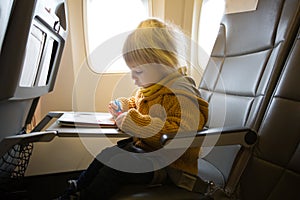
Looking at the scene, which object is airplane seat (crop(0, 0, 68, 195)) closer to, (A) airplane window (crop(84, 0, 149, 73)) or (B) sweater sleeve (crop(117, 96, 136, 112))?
(B) sweater sleeve (crop(117, 96, 136, 112))

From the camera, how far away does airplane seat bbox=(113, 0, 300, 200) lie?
0.73 metres

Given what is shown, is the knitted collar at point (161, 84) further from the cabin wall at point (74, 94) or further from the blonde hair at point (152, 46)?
the cabin wall at point (74, 94)

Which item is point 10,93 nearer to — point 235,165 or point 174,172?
point 174,172

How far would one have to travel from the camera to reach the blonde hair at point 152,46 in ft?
2.62

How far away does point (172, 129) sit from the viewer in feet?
2.33

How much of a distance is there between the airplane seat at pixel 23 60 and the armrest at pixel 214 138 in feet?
1.02

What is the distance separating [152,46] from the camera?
0.79m

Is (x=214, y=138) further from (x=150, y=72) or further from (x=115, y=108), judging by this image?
(x=115, y=108)

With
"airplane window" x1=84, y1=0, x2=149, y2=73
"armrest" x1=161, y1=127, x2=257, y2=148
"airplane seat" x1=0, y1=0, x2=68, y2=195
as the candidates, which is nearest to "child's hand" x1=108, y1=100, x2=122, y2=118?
"airplane seat" x1=0, y1=0, x2=68, y2=195

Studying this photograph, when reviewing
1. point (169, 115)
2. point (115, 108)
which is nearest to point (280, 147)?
point (169, 115)

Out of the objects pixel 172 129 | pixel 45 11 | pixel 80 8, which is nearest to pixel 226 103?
pixel 172 129

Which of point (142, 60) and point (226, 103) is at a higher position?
point (142, 60)

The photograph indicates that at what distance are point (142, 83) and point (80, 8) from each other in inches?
30.9

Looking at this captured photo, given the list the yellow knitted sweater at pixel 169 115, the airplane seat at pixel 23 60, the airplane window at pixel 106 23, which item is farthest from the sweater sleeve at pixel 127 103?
the airplane window at pixel 106 23
